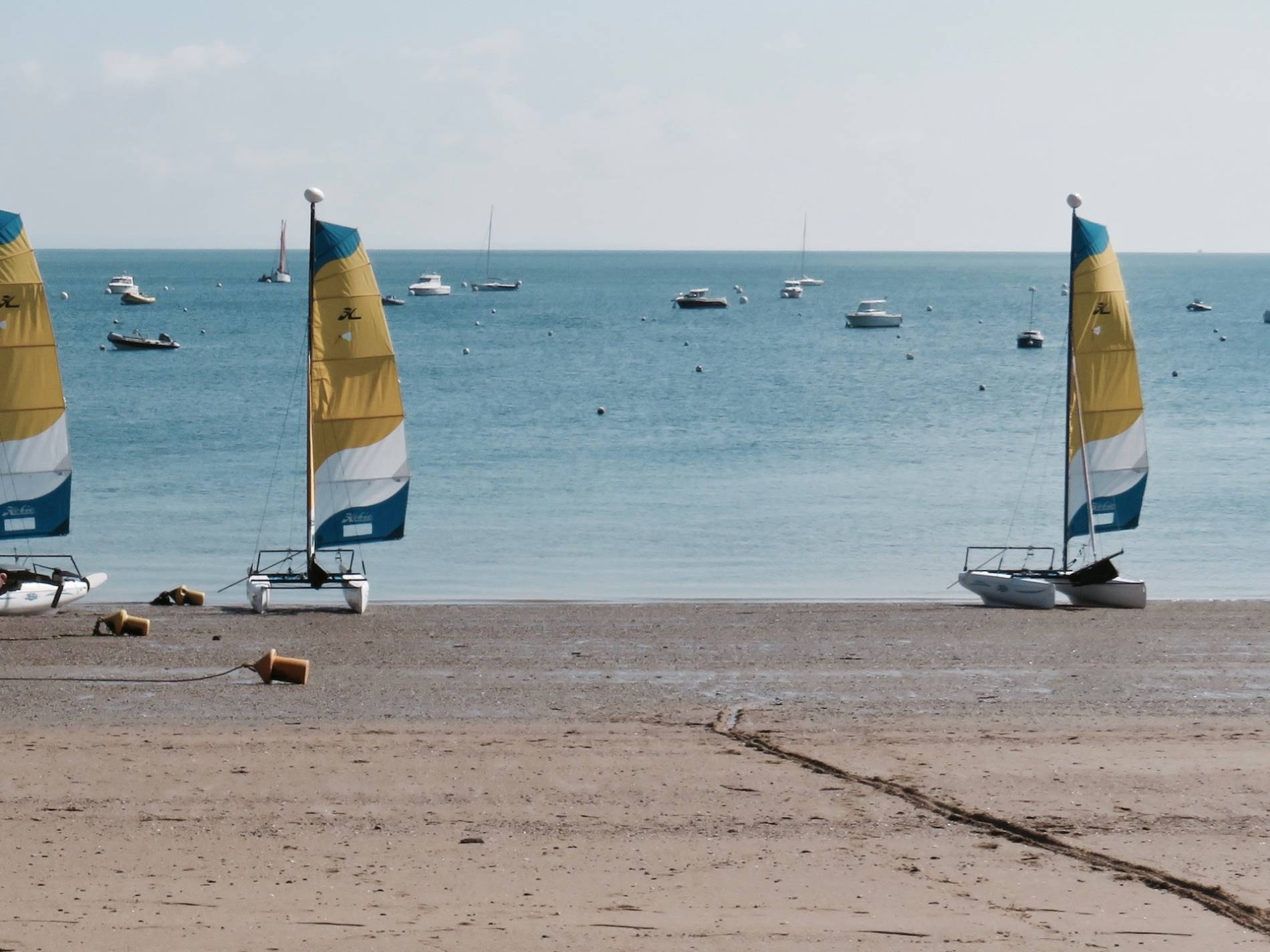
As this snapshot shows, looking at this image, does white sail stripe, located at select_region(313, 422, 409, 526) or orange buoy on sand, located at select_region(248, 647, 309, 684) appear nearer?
orange buoy on sand, located at select_region(248, 647, 309, 684)

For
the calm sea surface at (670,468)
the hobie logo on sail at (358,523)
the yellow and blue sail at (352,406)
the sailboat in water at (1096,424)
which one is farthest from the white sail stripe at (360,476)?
the sailboat in water at (1096,424)

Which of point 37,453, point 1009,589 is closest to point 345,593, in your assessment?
point 37,453

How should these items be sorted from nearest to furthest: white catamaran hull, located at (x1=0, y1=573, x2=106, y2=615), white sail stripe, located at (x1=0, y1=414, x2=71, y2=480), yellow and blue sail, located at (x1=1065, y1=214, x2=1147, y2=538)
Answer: white catamaran hull, located at (x1=0, y1=573, x2=106, y2=615) < white sail stripe, located at (x1=0, y1=414, x2=71, y2=480) < yellow and blue sail, located at (x1=1065, y1=214, x2=1147, y2=538)

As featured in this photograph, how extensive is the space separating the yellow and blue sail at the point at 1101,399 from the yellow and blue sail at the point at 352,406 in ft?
39.5

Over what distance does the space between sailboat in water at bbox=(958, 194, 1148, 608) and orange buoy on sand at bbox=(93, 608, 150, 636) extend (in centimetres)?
1381

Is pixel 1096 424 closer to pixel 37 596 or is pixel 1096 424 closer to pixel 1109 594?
pixel 1109 594

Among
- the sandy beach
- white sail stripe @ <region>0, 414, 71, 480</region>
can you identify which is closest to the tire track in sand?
the sandy beach

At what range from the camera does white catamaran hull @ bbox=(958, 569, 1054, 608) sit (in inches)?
1099

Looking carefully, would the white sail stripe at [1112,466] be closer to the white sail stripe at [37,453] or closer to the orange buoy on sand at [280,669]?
the orange buoy on sand at [280,669]

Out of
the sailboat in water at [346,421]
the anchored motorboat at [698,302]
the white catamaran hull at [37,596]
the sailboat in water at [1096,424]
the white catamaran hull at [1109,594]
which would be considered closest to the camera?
the white catamaran hull at [37,596]

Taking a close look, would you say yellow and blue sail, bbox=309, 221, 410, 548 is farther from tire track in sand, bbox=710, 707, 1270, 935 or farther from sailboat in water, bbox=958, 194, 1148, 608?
tire track in sand, bbox=710, 707, 1270, 935

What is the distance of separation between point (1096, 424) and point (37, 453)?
1823 cm

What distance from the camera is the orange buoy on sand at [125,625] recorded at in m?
24.2

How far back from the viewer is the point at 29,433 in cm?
2656
